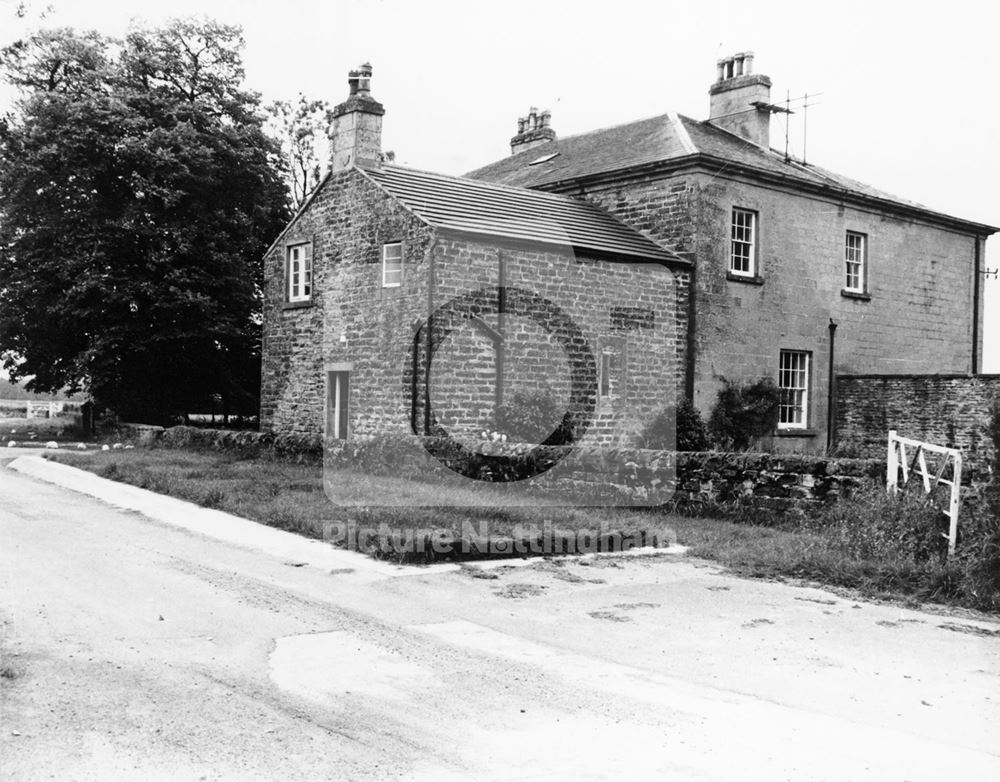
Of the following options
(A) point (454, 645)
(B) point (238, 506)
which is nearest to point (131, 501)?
(B) point (238, 506)

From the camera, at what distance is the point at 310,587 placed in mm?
8797

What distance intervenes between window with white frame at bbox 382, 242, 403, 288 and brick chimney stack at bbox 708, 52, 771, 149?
12172 millimetres

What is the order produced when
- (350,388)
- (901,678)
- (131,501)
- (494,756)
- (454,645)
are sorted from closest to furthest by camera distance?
(494,756), (901,678), (454,645), (131,501), (350,388)

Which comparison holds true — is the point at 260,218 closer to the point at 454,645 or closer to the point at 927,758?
the point at 454,645

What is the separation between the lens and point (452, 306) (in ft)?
63.1

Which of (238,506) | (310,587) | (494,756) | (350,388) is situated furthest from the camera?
(350,388)

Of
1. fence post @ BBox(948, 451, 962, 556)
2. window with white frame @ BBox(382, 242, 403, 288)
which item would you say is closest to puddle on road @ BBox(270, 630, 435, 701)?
fence post @ BBox(948, 451, 962, 556)

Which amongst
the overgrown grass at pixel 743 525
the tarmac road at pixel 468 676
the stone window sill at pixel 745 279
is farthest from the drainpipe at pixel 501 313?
the tarmac road at pixel 468 676

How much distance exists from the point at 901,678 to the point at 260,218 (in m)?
29.3

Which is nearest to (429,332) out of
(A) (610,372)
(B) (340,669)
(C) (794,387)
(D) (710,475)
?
(A) (610,372)

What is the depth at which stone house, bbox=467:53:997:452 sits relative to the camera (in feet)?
75.9

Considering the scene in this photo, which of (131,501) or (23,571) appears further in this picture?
(131,501)

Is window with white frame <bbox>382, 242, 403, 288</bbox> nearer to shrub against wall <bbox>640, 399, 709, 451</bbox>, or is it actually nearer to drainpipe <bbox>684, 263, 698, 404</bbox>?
shrub against wall <bbox>640, 399, 709, 451</bbox>

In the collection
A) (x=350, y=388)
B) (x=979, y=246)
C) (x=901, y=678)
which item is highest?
(x=979, y=246)
